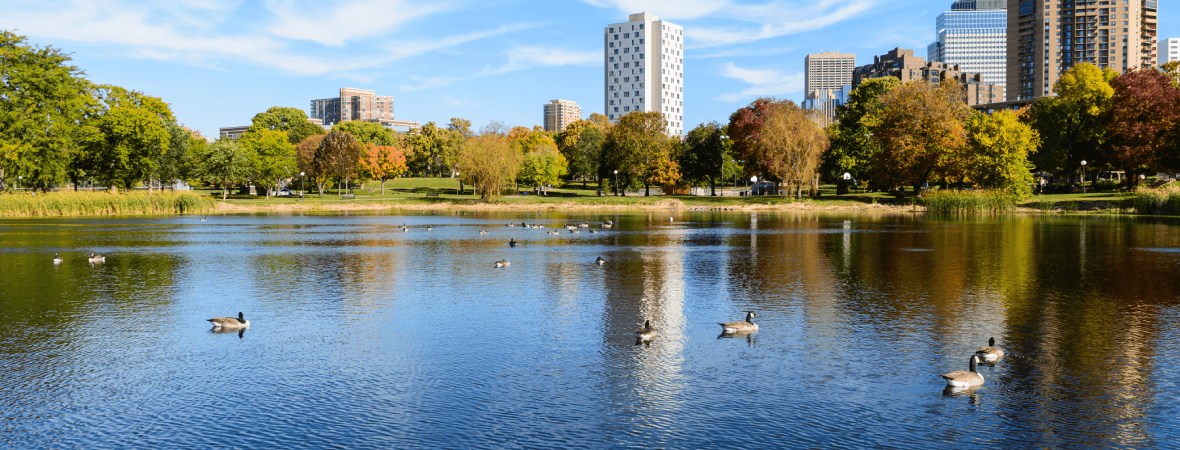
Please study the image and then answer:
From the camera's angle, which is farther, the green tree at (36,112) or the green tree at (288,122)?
the green tree at (288,122)

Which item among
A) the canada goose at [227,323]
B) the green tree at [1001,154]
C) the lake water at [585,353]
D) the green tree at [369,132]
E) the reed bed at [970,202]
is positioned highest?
the green tree at [369,132]

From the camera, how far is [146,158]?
4038 inches

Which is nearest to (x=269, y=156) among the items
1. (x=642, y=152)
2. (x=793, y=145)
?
(x=642, y=152)

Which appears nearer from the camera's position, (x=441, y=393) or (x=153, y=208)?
(x=441, y=393)

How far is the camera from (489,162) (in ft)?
348

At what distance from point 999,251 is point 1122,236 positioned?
16296 millimetres

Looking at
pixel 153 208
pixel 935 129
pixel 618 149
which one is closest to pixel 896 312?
pixel 935 129

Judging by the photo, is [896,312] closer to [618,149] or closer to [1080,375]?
Answer: [1080,375]

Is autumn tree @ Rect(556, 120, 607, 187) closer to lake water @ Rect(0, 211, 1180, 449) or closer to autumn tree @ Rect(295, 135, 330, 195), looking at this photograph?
autumn tree @ Rect(295, 135, 330, 195)

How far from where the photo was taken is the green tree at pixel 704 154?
12750cm

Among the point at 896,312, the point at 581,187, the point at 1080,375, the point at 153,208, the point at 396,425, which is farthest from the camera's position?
the point at 581,187

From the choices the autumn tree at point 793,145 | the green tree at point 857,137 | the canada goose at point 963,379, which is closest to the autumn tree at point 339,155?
the autumn tree at point 793,145

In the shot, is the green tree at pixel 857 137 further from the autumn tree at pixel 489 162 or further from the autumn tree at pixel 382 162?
the autumn tree at pixel 382 162

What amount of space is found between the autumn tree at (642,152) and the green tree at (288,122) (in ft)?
259
